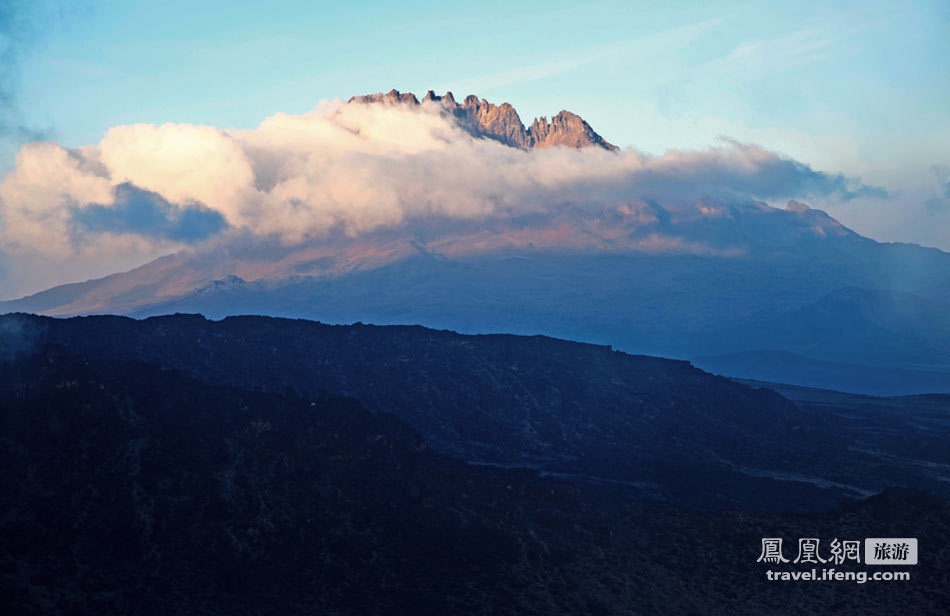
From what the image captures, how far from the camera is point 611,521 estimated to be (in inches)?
A: 2496

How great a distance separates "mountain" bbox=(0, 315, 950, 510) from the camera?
89.6 m

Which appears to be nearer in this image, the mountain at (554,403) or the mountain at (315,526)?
the mountain at (315,526)

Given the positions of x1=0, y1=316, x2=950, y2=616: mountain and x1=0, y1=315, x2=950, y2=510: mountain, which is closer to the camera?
x1=0, y1=316, x2=950, y2=616: mountain

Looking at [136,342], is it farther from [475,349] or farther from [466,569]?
[466,569]

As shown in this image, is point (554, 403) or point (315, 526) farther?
point (554, 403)

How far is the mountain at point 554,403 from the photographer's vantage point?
294 feet

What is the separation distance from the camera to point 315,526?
53.8 meters

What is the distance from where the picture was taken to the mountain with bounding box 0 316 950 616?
4566cm

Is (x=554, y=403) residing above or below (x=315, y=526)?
above

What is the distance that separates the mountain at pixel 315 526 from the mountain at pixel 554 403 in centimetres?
1542

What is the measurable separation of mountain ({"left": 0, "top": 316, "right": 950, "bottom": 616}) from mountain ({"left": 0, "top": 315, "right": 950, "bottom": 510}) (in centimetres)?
1542

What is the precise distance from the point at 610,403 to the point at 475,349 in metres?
20.6

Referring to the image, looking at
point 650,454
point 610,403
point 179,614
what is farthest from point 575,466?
point 179,614

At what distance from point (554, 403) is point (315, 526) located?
209 feet
